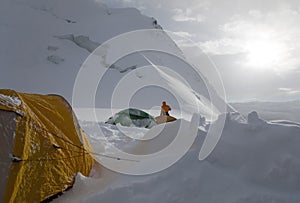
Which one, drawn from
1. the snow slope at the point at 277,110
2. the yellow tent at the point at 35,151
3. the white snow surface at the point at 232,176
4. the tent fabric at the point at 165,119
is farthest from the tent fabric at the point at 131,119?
the snow slope at the point at 277,110

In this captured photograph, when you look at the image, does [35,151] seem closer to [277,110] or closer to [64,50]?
[64,50]

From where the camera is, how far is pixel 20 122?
3.74m

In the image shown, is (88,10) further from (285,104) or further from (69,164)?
(285,104)

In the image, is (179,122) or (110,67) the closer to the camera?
(179,122)

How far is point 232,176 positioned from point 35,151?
8.40 feet

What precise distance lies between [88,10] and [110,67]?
1739 centimetres

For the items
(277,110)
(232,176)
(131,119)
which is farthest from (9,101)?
(277,110)

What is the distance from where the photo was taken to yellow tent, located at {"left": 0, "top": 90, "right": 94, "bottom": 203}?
11.4 ft

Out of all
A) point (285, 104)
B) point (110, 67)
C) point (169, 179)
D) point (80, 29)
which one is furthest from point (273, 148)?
point (285, 104)

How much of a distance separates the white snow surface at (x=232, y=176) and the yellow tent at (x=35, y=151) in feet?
1.16

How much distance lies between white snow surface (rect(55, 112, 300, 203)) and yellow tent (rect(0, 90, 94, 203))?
35 cm

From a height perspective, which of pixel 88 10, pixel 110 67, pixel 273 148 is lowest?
pixel 273 148

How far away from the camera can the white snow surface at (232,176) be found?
307 centimetres

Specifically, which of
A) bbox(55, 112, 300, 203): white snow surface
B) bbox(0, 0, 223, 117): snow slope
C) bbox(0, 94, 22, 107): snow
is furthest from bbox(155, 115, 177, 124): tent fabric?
bbox(0, 0, 223, 117): snow slope
